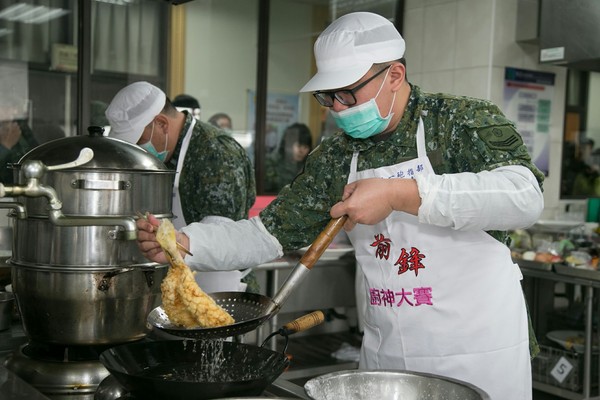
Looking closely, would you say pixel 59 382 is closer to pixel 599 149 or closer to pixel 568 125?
pixel 568 125

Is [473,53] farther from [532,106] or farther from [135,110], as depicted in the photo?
[135,110]

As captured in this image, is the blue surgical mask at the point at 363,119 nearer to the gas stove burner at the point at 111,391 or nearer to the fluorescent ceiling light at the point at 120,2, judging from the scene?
the gas stove burner at the point at 111,391

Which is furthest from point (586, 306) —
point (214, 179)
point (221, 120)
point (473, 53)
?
point (221, 120)

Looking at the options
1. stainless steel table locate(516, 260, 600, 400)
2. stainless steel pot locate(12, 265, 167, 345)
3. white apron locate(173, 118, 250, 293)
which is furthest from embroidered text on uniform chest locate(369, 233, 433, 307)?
stainless steel table locate(516, 260, 600, 400)

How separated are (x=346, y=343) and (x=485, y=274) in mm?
4061

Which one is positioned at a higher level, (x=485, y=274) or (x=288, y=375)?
(x=485, y=274)

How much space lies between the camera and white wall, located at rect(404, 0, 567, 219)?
4.99 metres

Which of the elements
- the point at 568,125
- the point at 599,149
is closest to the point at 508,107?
the point at 568,125

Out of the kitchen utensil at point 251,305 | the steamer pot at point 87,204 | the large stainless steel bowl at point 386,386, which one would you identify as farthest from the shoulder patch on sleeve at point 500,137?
the steamer pot at point 87,204

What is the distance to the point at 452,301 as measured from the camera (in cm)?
179

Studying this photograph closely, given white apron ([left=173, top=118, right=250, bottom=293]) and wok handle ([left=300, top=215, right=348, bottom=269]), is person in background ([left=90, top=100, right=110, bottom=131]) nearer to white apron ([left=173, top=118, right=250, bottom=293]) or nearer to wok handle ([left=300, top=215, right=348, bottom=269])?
white apron ([left=173, top=118, right=250, bottom=293])

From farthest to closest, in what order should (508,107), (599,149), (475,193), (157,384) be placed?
(599,149) < (508,107) < (475,193) < (157,384)

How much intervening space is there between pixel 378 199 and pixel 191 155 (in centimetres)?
138

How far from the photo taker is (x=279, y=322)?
18.0ft
